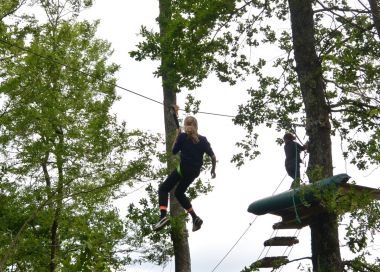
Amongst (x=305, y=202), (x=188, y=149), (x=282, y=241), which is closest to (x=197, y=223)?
(x=188, y=149)

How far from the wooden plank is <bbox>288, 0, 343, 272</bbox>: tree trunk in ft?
1.88

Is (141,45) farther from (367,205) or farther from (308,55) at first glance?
(367,205)

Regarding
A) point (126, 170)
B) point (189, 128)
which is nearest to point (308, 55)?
point (189, 128)

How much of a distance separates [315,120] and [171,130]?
301cm

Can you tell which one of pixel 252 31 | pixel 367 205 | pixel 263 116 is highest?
pixel 252 31

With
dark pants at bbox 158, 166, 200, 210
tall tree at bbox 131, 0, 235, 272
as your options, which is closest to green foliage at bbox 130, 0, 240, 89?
tall tree at bbox 131, 0, 235, 272

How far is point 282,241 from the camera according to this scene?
9734 millimetres

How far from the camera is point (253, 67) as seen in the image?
12.0 metres

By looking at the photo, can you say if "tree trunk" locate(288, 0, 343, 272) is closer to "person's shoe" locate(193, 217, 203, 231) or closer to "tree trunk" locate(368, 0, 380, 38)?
"tree trunk" locate(368, 0, 380, 38)

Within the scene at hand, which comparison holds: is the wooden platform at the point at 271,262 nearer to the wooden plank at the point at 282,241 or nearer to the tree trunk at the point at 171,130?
the wooden plank at the point at 282,241

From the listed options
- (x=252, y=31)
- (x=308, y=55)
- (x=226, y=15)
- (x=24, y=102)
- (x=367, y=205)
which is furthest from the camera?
(x=24, y=102)

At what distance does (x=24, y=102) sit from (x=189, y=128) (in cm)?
675

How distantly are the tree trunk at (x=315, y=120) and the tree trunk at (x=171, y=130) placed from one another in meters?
2.11

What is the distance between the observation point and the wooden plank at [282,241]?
9.61 metres
